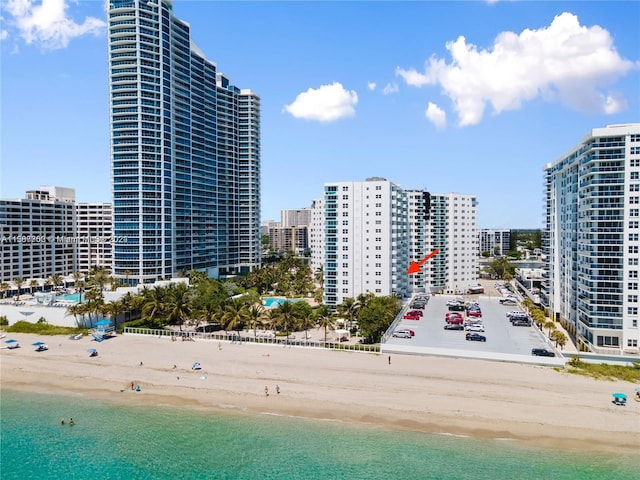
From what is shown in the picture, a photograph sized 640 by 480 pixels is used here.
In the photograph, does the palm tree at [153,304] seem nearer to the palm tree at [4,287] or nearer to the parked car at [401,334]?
the parked car at [401,334]

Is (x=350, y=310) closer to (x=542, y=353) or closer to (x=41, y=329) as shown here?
(x=542, y=353)

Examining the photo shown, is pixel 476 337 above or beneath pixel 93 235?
beneath

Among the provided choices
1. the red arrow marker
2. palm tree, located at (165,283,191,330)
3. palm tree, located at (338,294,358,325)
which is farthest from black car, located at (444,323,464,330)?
palm tree, located at (165,283,191,330)

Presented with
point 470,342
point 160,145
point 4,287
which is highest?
point 160,145

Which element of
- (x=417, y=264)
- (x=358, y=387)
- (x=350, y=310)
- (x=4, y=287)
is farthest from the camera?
(x=417, y=264)

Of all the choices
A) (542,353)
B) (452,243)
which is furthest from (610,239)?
(452,243)

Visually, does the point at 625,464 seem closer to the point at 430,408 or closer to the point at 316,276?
the point at 430,408
